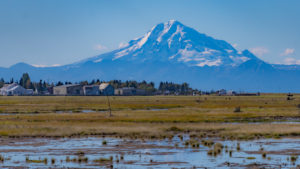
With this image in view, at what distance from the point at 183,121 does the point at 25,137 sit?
85.7 ft

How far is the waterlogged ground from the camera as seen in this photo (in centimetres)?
3978

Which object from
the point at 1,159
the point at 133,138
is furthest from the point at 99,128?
the point at 1,159

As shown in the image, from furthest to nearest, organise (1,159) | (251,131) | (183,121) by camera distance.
→ (183,121) → (251,131) → (1,159)

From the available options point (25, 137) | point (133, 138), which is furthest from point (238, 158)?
point (25, 137)

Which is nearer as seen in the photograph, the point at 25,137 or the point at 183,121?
the point at 25,137

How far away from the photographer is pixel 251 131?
60.0 meters

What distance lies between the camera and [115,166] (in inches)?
1534

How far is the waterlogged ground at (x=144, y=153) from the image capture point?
131 ft

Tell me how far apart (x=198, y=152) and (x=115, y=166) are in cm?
923

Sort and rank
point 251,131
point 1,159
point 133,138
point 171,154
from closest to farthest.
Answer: point 1,159 < point 171,154 < point 133,138 < point 251,131

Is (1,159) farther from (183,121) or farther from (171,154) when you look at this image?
(183,121)

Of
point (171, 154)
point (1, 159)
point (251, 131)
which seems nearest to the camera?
point (1, 159)

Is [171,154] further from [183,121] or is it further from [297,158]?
[183,121]

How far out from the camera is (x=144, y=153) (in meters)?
45.1
